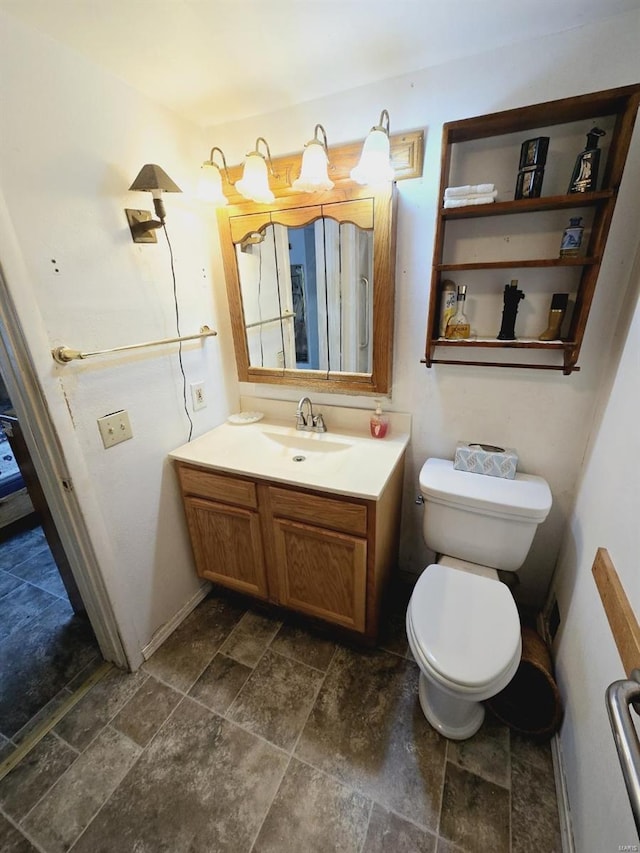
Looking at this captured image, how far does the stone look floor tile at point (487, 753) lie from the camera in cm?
112

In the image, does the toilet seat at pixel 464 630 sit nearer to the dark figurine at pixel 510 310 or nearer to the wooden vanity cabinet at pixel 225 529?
the wooden vanity cabinet at pixel 225 529

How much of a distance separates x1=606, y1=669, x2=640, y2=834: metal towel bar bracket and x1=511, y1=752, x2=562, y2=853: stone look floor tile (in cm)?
80

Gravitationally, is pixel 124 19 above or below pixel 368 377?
above

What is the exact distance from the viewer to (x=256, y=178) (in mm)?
1309

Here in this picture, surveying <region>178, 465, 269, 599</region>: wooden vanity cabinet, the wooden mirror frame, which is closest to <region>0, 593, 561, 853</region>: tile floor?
<region>178, 465, 269, 599</region>: wooden vanity cabinet

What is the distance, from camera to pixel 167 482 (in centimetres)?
151

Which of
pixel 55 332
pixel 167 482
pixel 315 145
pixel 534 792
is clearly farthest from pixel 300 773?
pixel 315 145

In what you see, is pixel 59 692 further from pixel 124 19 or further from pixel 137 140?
pixel 124 19

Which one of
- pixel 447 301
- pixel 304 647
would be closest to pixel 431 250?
pixel 447 301

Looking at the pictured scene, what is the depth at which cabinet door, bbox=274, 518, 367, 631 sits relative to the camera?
1.30 metres

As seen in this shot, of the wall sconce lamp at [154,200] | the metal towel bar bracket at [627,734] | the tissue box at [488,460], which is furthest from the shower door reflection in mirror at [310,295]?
the metal towel bar bracket at [627,734]

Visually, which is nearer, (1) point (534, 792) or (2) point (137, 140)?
(1) point (534, 792)

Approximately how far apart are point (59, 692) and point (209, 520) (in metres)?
0.87

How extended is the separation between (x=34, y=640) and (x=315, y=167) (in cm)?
235
